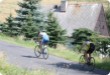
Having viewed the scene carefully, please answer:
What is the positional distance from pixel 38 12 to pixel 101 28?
87.5 feet

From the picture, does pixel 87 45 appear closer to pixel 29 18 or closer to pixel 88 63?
pixel 88 63

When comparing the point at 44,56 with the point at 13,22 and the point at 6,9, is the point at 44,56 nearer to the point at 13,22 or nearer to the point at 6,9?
the point at 13,22

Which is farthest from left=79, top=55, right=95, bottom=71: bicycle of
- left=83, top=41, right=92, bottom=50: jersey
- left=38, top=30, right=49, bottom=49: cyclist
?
left=38, top=30, right=49, bottom=49: cyclist

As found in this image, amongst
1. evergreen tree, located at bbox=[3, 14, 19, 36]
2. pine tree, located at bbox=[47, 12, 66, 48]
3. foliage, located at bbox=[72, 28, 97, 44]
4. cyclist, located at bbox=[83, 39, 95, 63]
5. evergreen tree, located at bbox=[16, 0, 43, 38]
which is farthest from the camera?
foliage, located at bbox=[72, 28, 97, 44]

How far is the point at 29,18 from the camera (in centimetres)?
3612

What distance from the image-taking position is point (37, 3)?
38.2 meters

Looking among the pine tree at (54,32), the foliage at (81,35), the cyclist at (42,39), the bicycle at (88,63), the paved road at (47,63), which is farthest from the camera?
the foliage at (81,35)

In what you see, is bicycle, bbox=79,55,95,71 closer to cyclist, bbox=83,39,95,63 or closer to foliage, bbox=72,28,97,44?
cyclist, bbox=83,39,95,63

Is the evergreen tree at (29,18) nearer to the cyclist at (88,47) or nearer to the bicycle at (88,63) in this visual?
the bicycle at (88,63)

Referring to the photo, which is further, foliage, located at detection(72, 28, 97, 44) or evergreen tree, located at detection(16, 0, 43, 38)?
foliage, located at detection(72, 28, 97, 44)

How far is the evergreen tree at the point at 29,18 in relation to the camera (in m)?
35.2

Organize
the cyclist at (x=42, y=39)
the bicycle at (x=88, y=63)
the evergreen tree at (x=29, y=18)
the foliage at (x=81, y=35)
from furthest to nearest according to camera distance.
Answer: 1. the foliage at (x=81, y=35)
2. the evergreen tree at (x=29, y=18)
3. the cyclist at (x=42, y=39)
4. the bicycle at (x=88, y=63)

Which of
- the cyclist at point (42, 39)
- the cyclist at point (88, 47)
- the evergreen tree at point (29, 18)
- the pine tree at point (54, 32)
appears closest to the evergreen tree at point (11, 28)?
the evergreen tree at point (29, 18)

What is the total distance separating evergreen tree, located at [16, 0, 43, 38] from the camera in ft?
116
